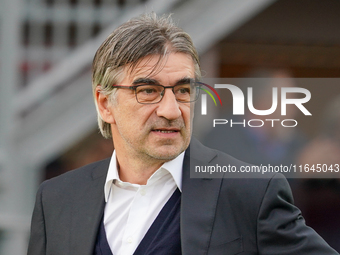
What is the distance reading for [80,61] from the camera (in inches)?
149

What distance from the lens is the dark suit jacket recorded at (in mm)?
1760

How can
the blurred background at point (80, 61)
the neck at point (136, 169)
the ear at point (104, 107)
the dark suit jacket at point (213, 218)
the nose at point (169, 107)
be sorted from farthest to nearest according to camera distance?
the blurred background at point (80, 61) < the ear at point (104, 107) < the neck at point (136, 169) < the nose at point (169, 107) < the dark suit jacket at point (213, 218)

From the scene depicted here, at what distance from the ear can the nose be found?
0.35 metres

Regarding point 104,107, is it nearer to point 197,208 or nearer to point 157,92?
point 157,92

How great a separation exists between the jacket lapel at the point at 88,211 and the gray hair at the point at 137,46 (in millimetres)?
393

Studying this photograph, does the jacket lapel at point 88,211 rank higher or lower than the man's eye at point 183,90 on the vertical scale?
lower

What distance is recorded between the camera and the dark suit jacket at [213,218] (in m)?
1.76

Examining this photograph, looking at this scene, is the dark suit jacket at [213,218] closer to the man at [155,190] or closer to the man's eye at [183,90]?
the man at [155,190]

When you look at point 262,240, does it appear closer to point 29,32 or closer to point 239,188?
point 239,188

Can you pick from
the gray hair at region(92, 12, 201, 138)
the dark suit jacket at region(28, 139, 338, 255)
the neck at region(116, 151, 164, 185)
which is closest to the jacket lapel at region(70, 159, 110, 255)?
the dark suit jacket at region(28, 139, 338, 255)

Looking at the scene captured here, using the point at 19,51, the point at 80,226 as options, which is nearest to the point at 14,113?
the point at 19,51

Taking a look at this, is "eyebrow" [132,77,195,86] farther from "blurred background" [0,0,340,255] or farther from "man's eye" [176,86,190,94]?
"blurred background" [0,0,340,255]

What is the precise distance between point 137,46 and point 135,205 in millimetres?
689

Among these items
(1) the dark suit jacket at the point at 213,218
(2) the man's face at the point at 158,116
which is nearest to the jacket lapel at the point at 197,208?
(1) the dark suit jacket at the point at 213,218
